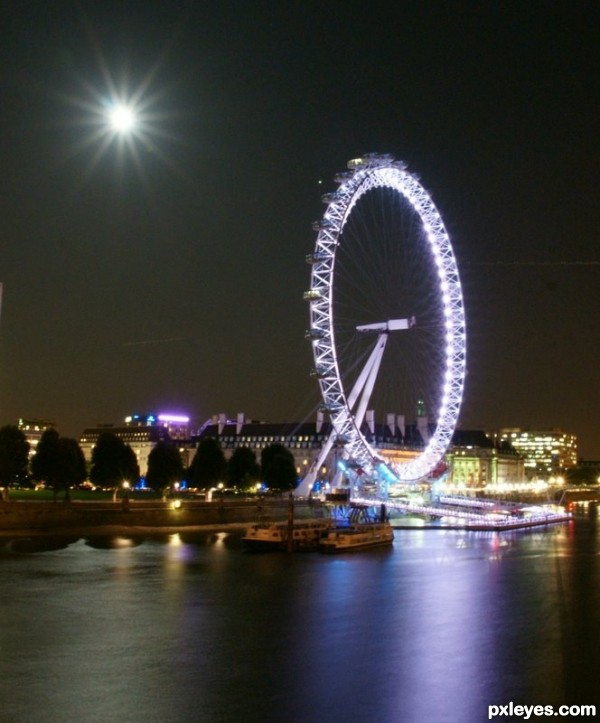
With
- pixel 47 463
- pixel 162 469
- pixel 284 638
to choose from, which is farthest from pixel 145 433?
pixel 284 638

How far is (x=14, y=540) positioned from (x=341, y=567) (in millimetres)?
10881

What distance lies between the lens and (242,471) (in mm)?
57781

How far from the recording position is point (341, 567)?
86.5ft

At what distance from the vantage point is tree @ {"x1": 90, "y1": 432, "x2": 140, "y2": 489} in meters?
48.5

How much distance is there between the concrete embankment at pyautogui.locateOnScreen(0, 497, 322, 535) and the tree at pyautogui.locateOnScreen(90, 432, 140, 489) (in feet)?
23.5

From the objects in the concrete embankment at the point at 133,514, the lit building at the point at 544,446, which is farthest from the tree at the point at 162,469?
the lit building at the point at 544,446

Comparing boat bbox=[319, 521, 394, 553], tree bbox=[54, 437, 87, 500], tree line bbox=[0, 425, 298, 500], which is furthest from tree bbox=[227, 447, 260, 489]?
boat bbox=[319, 521, 394, 553]

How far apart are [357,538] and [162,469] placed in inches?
775

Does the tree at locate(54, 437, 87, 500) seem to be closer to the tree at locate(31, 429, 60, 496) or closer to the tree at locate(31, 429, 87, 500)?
the tree at locate(31, 429, 87, 500)

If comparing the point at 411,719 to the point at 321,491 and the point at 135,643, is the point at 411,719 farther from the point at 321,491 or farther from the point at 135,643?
the point at 321,491

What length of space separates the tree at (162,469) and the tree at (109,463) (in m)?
1.25

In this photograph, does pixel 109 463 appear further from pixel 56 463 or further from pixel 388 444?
pixel 388 444

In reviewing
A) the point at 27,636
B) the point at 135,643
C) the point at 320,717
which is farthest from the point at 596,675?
the point at 27,636

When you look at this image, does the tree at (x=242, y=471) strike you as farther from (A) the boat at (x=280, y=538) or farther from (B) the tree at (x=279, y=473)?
(A) the boat at (x=280, y=538)
